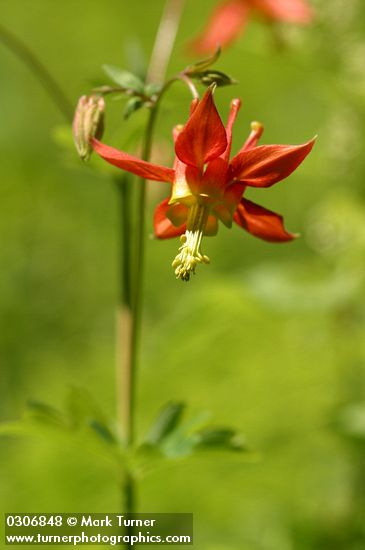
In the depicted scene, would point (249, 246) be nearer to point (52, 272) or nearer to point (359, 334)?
point (52, 272)

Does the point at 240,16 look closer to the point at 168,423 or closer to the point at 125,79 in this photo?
the point at 125,79

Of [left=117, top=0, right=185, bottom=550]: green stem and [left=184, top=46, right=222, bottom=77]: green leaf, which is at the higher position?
[left=184, top=46, right=222, bottom=77]: green leaf

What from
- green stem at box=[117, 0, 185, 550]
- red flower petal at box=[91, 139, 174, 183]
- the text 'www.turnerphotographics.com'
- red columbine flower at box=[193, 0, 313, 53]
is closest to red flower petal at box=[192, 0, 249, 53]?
red columbine flower at box=[193, 0, 313, 53]

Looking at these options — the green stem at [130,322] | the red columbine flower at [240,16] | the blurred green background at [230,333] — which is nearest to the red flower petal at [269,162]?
the green stem at [130,322]

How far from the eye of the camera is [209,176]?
4.10ft

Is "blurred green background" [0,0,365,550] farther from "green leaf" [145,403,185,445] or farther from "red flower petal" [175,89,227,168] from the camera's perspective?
"red flower petal" [175,89,227,168]

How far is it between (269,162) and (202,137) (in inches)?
4.0

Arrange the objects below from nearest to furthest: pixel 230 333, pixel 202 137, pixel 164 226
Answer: pixel 202 137 → pixel 164 226 → pixel 230 333

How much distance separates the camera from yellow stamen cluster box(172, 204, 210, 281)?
1.29 metres

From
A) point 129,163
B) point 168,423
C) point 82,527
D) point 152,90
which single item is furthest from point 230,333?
point 129,163

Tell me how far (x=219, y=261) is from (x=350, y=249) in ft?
6.69

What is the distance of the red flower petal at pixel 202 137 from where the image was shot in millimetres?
1119

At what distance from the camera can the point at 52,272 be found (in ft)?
12.3

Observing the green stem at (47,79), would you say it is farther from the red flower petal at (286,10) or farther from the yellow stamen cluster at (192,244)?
the red flower petal at (286,10)
